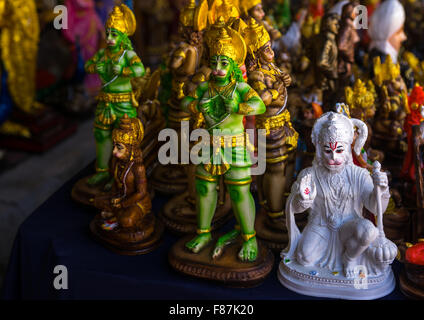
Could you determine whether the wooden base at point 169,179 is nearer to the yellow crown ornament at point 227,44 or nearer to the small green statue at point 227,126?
the small green statue at point 227,126

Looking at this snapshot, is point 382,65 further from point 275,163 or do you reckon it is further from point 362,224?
point 362,224

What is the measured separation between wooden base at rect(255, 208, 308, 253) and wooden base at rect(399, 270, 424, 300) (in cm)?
50

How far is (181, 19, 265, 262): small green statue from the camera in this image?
81.3 inches

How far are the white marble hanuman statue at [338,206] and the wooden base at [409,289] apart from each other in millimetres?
88

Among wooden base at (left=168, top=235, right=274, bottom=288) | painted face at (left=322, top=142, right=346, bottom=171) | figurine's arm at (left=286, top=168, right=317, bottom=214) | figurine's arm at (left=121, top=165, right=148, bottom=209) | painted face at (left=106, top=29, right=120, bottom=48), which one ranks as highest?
painted face at (left=106, top=29, right=120, bottom=48)

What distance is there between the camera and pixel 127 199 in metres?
2.41

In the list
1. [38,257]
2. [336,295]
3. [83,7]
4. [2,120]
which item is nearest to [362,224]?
[336,295]

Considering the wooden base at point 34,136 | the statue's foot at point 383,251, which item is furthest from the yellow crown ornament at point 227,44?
the wooden base at point 34,136

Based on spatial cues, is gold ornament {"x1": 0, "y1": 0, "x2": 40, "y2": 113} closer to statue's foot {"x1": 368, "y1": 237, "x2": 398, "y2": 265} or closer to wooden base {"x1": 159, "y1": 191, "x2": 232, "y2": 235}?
wooden base {"x1": 159, "y1": 191, "x2": 232, "y2": 235}

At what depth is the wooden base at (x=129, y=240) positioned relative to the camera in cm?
240

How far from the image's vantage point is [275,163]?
2.38 meters

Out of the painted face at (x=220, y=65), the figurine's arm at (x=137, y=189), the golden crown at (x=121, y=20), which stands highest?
the golden crown at (x=121, y=20)

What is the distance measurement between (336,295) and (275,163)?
60cm

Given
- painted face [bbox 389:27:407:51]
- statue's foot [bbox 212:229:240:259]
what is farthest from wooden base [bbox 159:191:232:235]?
painted face [bbox 389:27:407:51]
